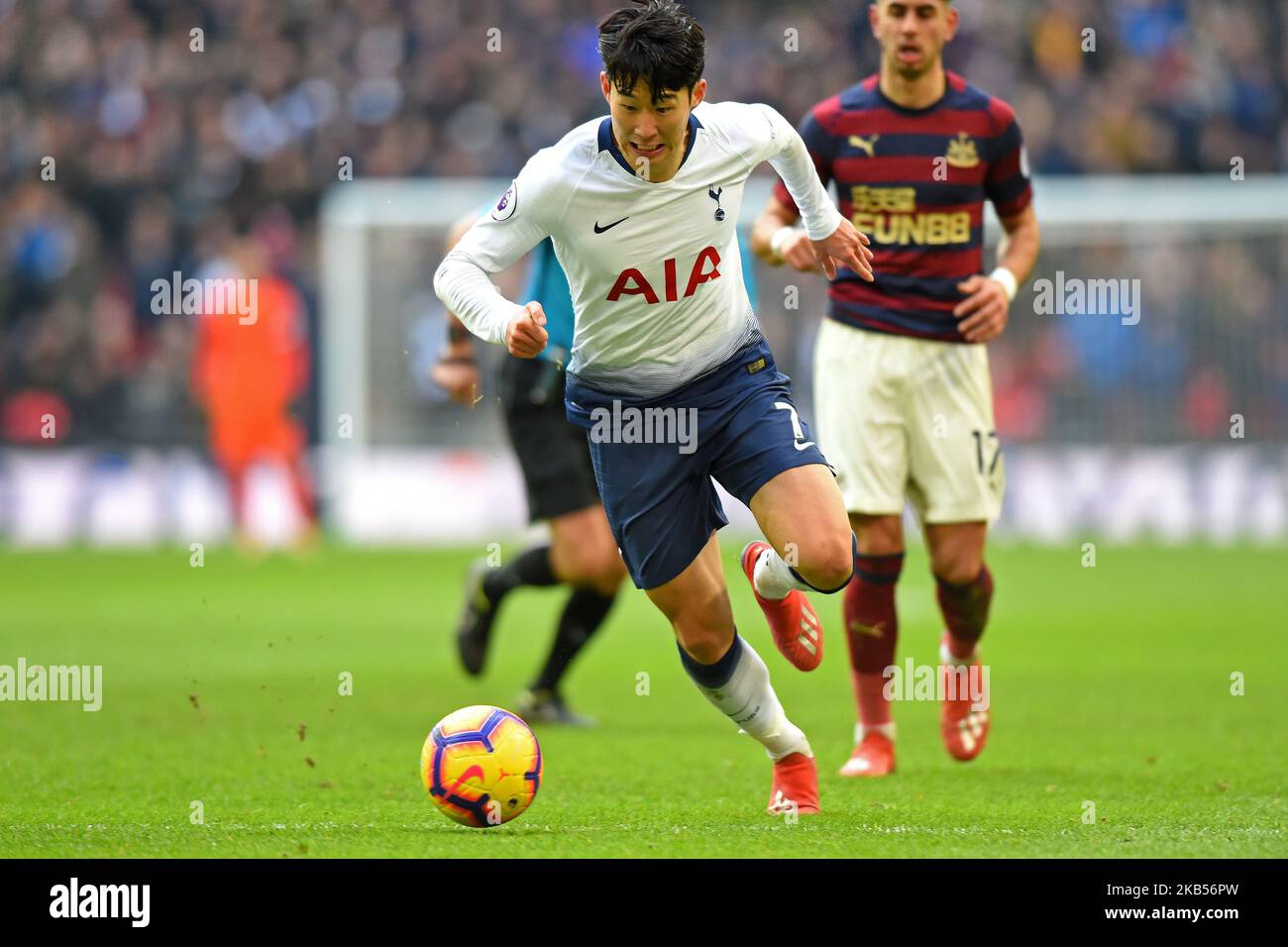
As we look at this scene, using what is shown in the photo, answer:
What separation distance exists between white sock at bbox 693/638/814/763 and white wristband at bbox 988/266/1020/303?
6.51 ft

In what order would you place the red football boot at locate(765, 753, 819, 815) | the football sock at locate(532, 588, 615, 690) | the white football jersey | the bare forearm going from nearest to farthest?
the white football jersey < the red football boot at locate(765, 753, 819, 815) < the bare forearm < the football sock at locate(532, 588, 615, 690)

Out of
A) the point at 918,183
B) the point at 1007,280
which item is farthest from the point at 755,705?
the point at 918,183

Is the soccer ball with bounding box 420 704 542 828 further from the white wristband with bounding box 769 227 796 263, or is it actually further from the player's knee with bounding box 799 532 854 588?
the white wristband with bounding box 769 227 796 263

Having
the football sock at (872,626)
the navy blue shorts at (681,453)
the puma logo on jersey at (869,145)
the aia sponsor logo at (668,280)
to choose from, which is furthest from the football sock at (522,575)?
the aia sponsor logo at (668,280)

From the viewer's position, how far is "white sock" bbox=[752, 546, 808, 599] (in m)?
6.09

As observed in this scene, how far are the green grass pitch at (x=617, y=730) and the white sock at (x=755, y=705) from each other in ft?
0.80

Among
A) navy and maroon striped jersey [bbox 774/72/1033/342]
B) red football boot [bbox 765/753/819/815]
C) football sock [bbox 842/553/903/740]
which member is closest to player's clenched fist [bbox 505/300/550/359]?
red football boot [bbox 765/753/819/815]

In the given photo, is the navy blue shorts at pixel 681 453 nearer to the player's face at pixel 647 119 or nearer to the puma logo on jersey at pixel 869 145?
the player's face at pixel 647 119

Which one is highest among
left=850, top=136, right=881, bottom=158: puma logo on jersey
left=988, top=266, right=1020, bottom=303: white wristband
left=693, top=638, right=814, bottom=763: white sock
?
left=850, top=136, right=881, bottom=158: puma logo on jersey

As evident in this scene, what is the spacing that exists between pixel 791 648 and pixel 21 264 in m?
17.9

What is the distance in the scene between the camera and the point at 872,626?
7621 mm

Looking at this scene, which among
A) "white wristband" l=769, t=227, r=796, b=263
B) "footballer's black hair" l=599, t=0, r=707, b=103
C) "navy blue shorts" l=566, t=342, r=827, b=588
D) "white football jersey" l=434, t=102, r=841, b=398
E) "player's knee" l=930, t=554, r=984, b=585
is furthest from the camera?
"player's knee" l=930, t=554, r=984, b=585

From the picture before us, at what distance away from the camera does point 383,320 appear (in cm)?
2102

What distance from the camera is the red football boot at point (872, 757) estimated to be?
7309mm
